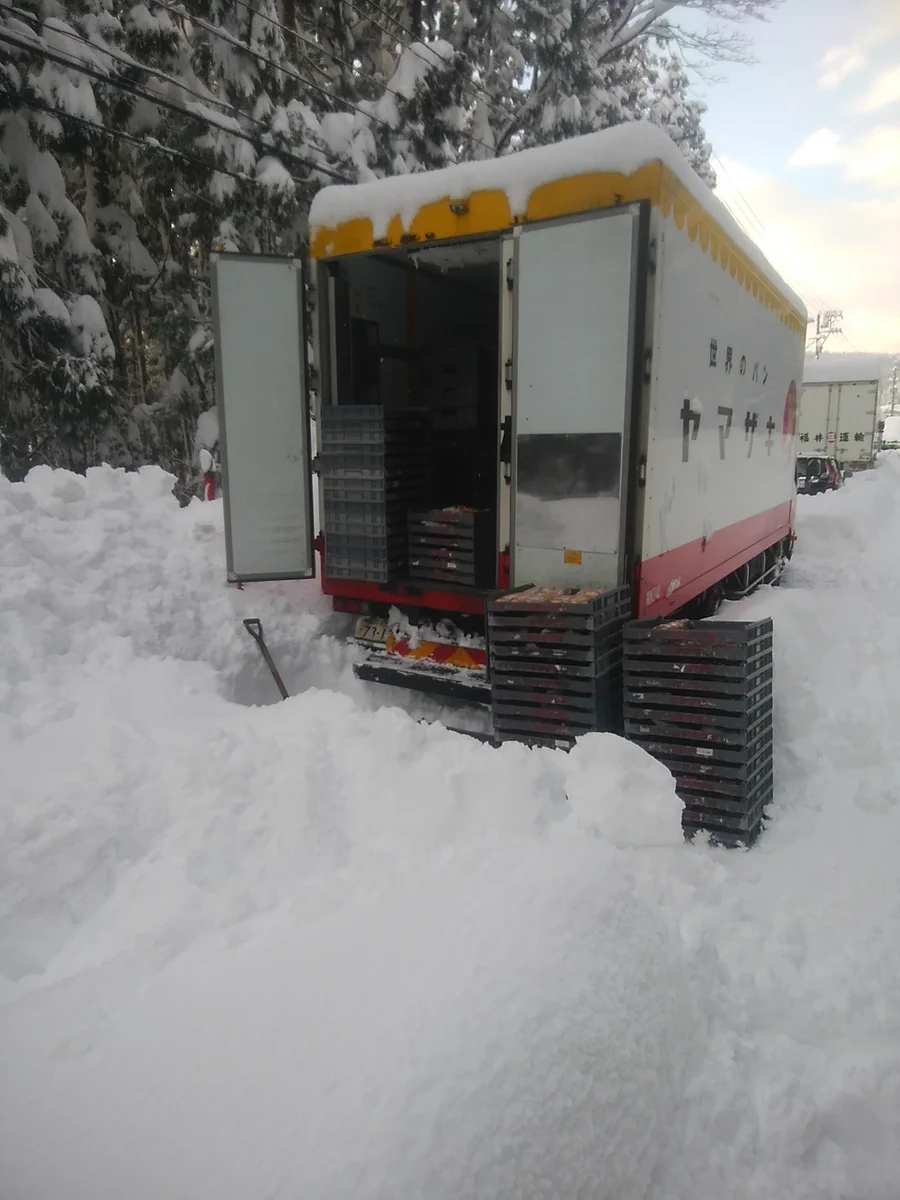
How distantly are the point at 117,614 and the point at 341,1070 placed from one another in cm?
378

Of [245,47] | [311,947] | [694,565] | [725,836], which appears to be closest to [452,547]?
[694,565]

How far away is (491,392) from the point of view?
691cm

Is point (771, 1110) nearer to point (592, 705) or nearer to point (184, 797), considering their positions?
point (592, 705)

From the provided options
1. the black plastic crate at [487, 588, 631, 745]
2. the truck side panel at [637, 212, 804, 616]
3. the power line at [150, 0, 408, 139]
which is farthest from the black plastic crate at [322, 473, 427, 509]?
the power line at [150, 0, 408, 139]

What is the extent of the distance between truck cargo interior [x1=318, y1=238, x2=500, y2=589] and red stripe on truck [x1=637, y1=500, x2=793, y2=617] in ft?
3.55

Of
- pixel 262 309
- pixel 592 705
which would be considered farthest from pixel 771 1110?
pixel 262 309

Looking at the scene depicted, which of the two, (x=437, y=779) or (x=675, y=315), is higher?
(x=675, y=315)

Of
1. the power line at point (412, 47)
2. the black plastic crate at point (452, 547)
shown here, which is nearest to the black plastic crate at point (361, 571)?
the black plastic crate at point (452, 547)

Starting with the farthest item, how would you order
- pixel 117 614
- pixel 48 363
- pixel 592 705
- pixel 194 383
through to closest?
pixel 194 383, pixel 48 363, pixel 117 614, pixel 592 705

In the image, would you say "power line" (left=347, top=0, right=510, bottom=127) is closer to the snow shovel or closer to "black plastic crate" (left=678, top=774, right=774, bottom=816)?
the snow shovel

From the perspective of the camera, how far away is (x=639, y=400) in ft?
14.6

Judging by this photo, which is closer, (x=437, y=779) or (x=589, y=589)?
(x=437, y=779)

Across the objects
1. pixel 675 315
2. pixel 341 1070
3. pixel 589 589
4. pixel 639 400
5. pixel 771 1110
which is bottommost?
pixel 771 1110

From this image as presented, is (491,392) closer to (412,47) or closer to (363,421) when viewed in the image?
(363,421)
